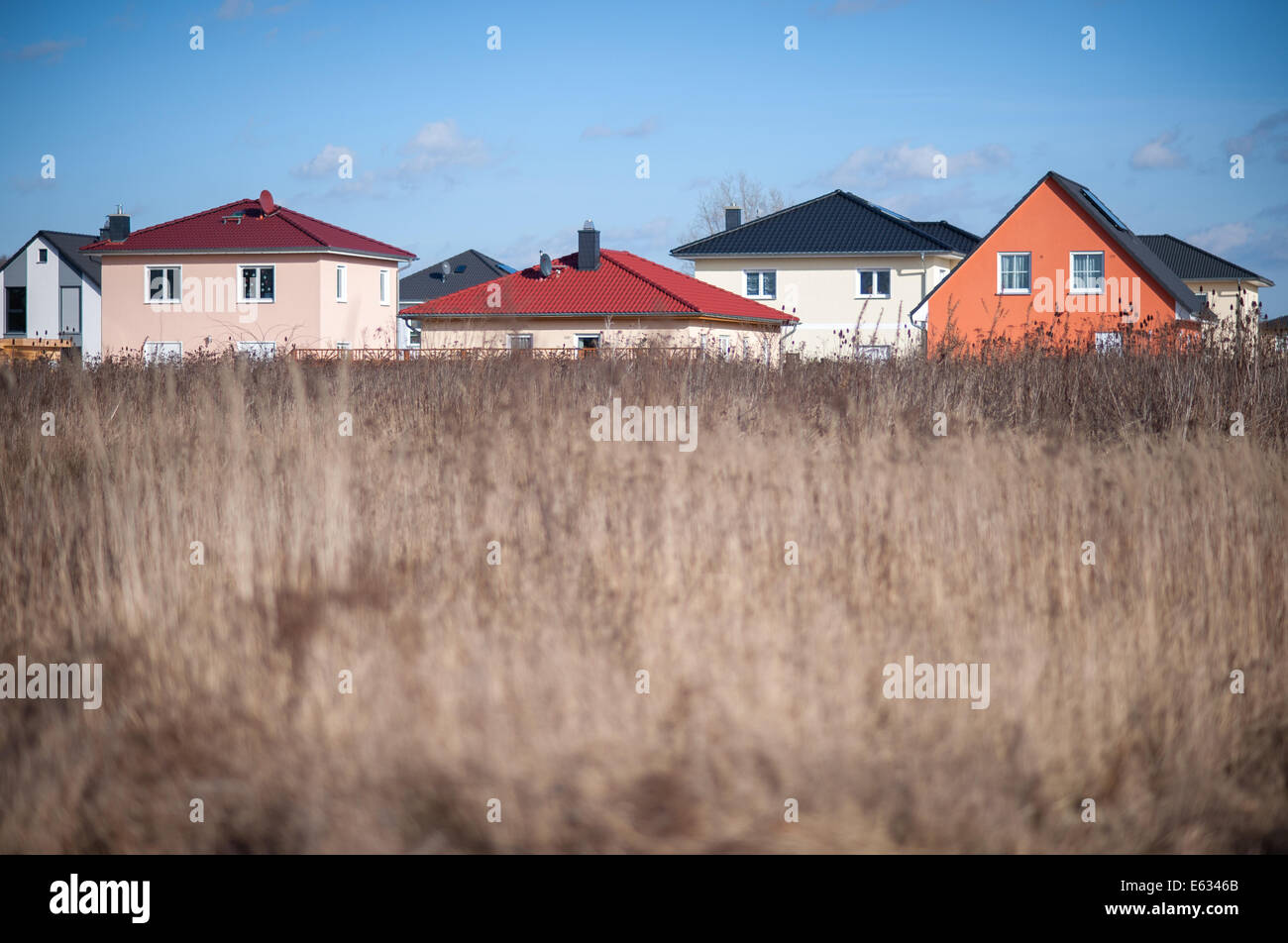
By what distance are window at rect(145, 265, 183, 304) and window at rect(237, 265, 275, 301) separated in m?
3.04

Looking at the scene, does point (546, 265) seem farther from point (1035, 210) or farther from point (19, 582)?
point (19, 582)

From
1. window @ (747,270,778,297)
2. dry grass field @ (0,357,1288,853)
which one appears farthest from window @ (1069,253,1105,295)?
dry grass field @ (0,357,1288,853)

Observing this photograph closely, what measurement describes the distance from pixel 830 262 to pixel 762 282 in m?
3.37

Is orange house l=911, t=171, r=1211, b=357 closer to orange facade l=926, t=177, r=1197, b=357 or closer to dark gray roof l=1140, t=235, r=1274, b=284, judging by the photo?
orange facade l=926, t=177, r=1197, b=357

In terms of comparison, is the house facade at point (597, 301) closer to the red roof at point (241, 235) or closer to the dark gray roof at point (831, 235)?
the red roof at point (241, 235)

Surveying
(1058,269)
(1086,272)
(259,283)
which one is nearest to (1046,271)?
(1058,269)

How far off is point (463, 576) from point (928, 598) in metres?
2.12

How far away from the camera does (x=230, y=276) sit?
40938 millimetres

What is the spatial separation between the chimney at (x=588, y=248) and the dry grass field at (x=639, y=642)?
111 ft

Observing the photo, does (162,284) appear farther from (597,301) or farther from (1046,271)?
(1046,271)

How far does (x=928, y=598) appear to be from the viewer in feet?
14.8

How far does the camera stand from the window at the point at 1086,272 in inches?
1307

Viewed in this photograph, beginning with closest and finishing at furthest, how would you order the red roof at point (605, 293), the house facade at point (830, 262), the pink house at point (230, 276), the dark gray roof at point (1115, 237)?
the dark gray roof at point (1115, 237) < the red roof at point (605, 293) < the pink house at point (230, 276) < the house facade at point (830, 262)

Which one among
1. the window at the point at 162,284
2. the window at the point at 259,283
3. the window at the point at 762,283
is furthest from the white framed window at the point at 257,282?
the window at the point at 762,283
